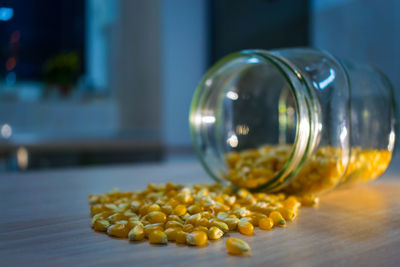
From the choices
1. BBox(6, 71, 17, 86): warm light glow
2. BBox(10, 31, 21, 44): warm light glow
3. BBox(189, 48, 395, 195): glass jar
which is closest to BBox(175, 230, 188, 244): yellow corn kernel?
BBox(189, 48, 395, 195): glass jar

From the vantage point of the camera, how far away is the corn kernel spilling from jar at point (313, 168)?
697 millimetres

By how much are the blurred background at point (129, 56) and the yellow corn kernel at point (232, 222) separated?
1.33m

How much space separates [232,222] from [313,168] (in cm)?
22

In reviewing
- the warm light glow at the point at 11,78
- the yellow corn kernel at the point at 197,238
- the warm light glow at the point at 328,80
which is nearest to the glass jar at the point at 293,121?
the warm light glow at the point at 328,80

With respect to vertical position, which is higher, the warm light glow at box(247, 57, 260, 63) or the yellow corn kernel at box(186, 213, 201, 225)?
the warm light glow at box(247, 57, 260, 63)

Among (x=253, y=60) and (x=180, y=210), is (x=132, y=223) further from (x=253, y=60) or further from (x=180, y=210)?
(x=253, y=60)

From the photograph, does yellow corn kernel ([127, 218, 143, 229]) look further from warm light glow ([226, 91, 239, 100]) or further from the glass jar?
warm light glow ([226, 91, 239, 100])

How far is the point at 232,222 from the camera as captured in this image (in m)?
0.57

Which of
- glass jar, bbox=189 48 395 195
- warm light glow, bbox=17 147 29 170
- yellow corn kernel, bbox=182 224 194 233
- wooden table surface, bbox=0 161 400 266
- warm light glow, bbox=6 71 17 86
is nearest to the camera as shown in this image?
wooden table surface, bbox=0 161 400 266

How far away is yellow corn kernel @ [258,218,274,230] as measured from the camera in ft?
1.88

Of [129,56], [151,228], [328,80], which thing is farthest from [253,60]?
[129,56]

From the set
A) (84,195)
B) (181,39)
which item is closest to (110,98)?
(181,39)

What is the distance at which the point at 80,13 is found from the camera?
3434 mm

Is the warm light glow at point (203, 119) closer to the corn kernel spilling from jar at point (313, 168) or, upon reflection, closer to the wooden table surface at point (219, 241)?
the corn kernel spilling from jar at point (313, 168)
